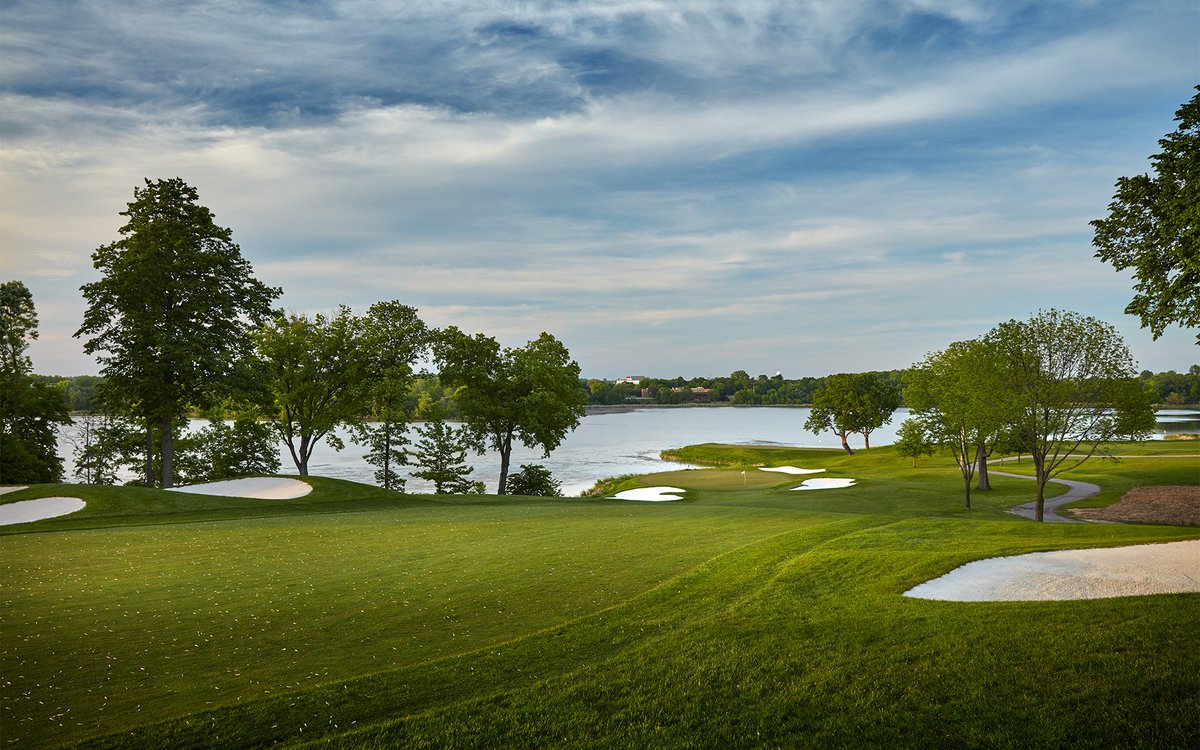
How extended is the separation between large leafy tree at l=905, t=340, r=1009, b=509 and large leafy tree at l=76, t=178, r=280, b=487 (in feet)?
110

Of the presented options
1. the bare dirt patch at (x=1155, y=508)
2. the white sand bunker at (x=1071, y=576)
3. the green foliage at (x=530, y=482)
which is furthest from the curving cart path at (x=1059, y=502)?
the green foliage at (x=530, y=482)

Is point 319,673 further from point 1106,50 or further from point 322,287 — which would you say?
point 322,287

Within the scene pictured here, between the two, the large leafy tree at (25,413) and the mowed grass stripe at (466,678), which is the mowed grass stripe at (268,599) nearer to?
the mowed grass stripe at (466,678)

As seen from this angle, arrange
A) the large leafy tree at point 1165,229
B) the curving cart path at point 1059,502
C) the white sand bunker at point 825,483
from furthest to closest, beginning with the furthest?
the white sand bunker at point 825,483 → the curving cart path at point 1059,502 → the large leafy tree at point 1165,229

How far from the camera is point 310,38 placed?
55.0 feet

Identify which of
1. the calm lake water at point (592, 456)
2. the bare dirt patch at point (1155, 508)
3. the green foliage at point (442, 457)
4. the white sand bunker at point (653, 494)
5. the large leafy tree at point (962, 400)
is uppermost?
the large leafy tree at point (962, 400)

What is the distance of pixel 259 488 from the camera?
27.5 m

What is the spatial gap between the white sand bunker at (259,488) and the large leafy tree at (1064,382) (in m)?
29.4

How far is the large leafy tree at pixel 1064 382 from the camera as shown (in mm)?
24922

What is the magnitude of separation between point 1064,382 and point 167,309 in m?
38.5

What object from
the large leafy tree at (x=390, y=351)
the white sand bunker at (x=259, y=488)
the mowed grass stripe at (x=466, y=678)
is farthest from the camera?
the large leafy tree at (x=390, y=351)

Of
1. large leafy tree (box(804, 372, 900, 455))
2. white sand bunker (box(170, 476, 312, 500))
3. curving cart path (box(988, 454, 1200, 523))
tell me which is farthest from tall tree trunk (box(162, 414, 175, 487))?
large leafy tree (box(804, 372, 900, 455))

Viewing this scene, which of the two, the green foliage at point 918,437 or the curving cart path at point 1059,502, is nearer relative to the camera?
the curving cart path at point 1059,502

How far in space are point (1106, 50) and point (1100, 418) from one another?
578 inches
